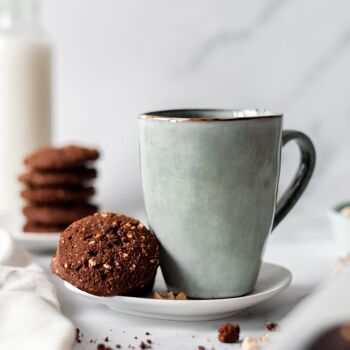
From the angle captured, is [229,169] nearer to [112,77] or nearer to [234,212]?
[234,212]

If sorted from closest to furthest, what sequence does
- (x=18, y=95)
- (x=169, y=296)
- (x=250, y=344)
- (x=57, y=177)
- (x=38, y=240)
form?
1. (x=250, y=344)
2. (x=169, y=296)
3. (x=38, y=240)
4. (x=57, y=177)
5. (x=18, y=95)

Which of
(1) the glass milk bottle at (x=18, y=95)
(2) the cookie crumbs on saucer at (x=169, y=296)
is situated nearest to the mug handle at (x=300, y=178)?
(2) the cookie crumbs on saucer at (x=169, y=296)

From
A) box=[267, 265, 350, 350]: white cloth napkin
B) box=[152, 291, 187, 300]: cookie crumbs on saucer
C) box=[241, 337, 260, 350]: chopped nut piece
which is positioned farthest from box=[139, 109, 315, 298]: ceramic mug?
box=[267, 265, 350, 350]: white cloth napkin

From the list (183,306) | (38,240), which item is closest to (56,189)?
(38,240)

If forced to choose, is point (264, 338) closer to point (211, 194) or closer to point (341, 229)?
point (211, 194)

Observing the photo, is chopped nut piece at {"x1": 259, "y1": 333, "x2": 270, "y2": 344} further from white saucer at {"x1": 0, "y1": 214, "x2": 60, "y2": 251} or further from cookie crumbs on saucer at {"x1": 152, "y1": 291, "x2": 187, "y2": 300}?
white saucer at {"x1": 0, "y1": 214, "x2": 60, "y2": 251}

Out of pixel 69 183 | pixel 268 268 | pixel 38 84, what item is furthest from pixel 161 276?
pixel 38 84

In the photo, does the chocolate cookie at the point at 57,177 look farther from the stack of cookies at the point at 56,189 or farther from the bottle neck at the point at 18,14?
the bottle neck at the point at 18,14
